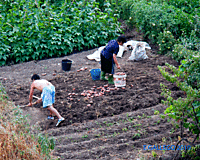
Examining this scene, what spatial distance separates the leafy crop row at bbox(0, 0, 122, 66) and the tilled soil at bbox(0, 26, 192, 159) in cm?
53

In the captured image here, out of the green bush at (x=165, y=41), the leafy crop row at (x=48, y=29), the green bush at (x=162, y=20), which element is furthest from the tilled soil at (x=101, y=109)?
the green bush at (x=162, y=20)

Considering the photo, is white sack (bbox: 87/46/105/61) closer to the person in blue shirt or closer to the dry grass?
the person in blue shirt

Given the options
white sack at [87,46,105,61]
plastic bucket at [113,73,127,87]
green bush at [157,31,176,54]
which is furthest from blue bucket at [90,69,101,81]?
green bush at [157,31,176,54]

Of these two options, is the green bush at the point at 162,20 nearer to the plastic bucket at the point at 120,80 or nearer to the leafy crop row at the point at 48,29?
the leafy crop row at the point at 48,29

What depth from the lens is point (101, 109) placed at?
5.48 meters

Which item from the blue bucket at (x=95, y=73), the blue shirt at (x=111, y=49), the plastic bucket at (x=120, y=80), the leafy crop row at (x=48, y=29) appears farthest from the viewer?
the leafy crop row at (x=48, y=29)

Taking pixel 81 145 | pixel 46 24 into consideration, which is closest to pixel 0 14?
pixel 46 24

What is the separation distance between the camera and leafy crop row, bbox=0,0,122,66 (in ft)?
28.3

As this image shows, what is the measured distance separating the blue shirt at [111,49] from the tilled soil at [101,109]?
0.78 meters

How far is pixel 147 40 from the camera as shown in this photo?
952 centimetres

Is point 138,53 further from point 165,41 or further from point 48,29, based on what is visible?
point 48,29

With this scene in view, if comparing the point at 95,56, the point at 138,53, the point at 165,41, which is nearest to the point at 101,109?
the point at 138,53

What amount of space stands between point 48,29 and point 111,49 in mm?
3360

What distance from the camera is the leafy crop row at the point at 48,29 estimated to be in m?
8.62
